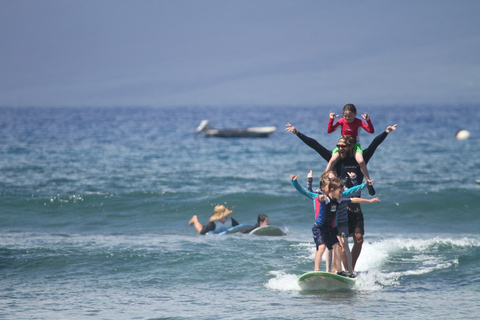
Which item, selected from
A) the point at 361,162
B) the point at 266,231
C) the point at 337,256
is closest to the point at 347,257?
the point at 337,256

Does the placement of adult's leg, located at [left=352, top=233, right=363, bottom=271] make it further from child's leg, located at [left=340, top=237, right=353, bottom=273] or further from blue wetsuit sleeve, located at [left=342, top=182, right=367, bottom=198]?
blue wetsuit sleeve, located at [left=342, top=182, right=367, bottom=198]

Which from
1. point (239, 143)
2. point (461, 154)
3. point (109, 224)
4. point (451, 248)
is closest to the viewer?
point (451, 248)

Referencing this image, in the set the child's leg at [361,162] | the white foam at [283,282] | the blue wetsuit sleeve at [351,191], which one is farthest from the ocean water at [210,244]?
the child's leg at [361,162]

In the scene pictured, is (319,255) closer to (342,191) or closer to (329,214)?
(329,214)

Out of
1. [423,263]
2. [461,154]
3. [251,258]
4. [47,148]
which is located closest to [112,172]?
[47,148]

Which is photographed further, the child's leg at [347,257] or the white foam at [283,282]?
the white foam at [283,282]

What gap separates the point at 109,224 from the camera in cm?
1844

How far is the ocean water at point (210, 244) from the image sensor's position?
29.9 feet

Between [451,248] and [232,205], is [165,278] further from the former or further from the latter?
[232,205]

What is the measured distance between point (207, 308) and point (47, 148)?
35.7 metres

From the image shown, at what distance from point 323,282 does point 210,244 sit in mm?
4442

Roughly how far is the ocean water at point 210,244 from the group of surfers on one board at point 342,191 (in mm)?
763

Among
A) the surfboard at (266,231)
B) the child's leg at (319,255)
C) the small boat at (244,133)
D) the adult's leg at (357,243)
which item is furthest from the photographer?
the small boat at (244,133)

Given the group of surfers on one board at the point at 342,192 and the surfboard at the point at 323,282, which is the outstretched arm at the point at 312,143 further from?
the surfboard at the point at 323,282
